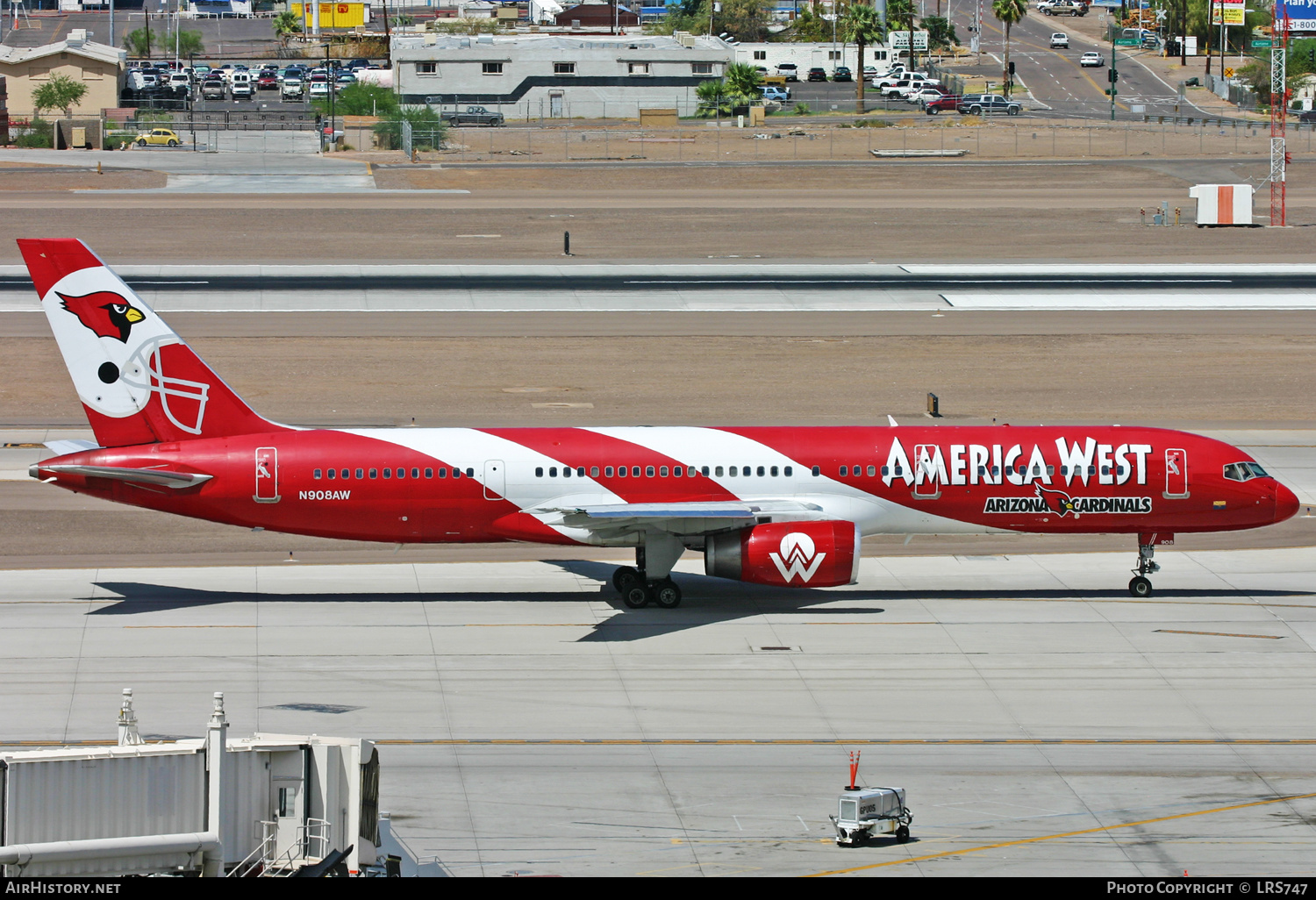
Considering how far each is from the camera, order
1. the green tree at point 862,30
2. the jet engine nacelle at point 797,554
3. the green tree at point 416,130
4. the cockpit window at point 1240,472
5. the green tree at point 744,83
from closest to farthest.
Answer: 1. the jet engine nacelle at point 797,554
2. the cockpit window at point 1240,472
3. the green tree at point 416,130
4. the green tree at point 744,83
5. the green tree at point 862,30

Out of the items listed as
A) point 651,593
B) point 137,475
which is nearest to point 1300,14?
point 651,593

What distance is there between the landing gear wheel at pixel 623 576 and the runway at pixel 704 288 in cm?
3934

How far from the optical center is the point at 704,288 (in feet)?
279

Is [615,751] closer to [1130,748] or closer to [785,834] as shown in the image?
[785,834]

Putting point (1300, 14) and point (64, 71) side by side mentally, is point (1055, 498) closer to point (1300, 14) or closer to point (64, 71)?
point (1300, 14)

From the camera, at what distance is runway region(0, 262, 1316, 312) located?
79938 mm

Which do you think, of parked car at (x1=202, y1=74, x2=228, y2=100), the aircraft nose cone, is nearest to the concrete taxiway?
the aircraft nose cone

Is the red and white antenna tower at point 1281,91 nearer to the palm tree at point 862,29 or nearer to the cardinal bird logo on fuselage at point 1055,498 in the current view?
the cardinal bird logo on fuselage at point 1055,498

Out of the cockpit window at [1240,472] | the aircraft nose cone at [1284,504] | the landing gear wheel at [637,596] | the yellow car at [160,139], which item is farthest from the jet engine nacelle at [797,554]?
the yellow car at [160,139]

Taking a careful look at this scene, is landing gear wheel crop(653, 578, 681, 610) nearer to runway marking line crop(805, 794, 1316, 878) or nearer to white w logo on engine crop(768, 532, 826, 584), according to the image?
white w logo on engine crop(768, 532, 826, 584)

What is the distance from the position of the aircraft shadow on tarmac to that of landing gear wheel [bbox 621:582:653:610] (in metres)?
0.20

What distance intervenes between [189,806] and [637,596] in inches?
872

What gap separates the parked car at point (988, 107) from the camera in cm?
16462
